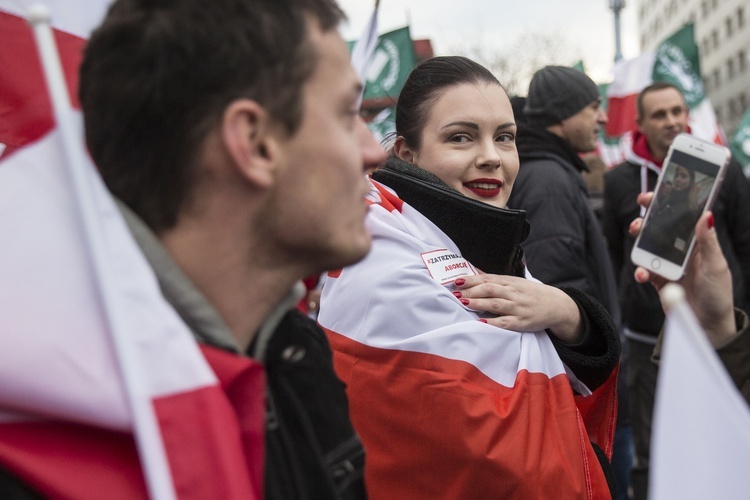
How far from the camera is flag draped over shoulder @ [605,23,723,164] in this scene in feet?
25.8

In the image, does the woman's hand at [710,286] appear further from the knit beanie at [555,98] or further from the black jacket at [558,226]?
the knit beanie at [555,98]

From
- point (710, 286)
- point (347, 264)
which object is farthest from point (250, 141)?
point (710, 286)

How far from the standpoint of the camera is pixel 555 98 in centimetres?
414

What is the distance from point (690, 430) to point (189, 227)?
2.53 ft

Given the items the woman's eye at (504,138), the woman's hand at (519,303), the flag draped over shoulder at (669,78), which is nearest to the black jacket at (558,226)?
the woman's eye at (504,138)

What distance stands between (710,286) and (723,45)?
176 ft

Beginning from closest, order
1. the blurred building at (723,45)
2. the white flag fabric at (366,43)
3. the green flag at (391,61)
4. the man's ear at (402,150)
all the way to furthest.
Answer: the man's ear at (402,150)
the white flag fabric at (366,43)
the green flag at (391,61)
the blurred building at (723,45)

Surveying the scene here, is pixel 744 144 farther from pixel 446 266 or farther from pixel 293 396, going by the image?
pixel 293 396

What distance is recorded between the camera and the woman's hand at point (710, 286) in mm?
2320

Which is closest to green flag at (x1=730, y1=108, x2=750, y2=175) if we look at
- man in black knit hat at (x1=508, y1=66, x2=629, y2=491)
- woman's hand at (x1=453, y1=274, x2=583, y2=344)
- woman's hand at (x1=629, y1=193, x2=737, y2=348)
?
man in black knit hat at (x1=508, y1=66, x2=629, y2=491)

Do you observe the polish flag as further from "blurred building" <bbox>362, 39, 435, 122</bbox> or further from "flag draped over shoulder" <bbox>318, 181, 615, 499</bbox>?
"blurred building" <bbox>362, 39, 435, 122</bbox>

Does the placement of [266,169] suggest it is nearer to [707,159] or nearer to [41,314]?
[41,314]

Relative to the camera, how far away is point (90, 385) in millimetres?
1052

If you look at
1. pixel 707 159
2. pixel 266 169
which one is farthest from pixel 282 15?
pixel 707 159
